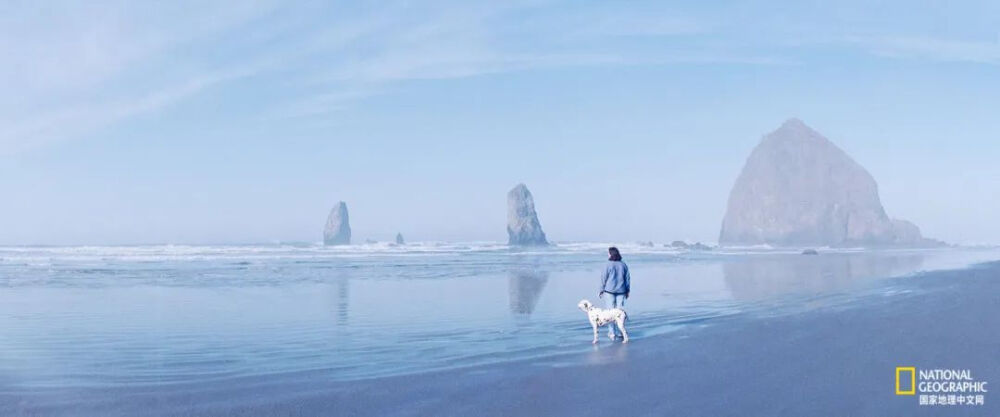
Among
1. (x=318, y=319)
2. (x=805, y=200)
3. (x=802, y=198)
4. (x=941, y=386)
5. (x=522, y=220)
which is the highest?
(x=802, y=198)

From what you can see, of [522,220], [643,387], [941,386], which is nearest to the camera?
[941,386]

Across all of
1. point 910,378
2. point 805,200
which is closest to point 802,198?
point 805,200

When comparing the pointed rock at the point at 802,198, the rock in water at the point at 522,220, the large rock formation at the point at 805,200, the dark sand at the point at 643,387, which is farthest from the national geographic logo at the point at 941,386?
the pointed rock at the point at 802,198

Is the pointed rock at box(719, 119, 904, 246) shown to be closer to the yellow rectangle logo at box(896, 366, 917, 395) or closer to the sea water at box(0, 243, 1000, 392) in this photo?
the sea water at box(0, 243, 1000, 392)

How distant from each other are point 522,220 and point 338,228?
28.0 metres

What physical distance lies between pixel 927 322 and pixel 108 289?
21.5m

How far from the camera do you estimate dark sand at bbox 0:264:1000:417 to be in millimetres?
7352

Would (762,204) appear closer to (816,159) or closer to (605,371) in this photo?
(816,159)

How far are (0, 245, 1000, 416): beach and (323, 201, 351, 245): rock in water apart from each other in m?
95.8

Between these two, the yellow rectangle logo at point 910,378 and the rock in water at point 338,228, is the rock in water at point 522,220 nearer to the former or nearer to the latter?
the rock in water at point 338,228

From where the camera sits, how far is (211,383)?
8.66 meters

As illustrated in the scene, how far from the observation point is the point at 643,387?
8391mm

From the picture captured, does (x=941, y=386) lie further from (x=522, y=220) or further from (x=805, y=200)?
(x=805, y=200)

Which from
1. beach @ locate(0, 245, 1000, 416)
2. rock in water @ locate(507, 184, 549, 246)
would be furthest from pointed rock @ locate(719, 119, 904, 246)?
beach @ locate(0, 245, 1000, 416)
